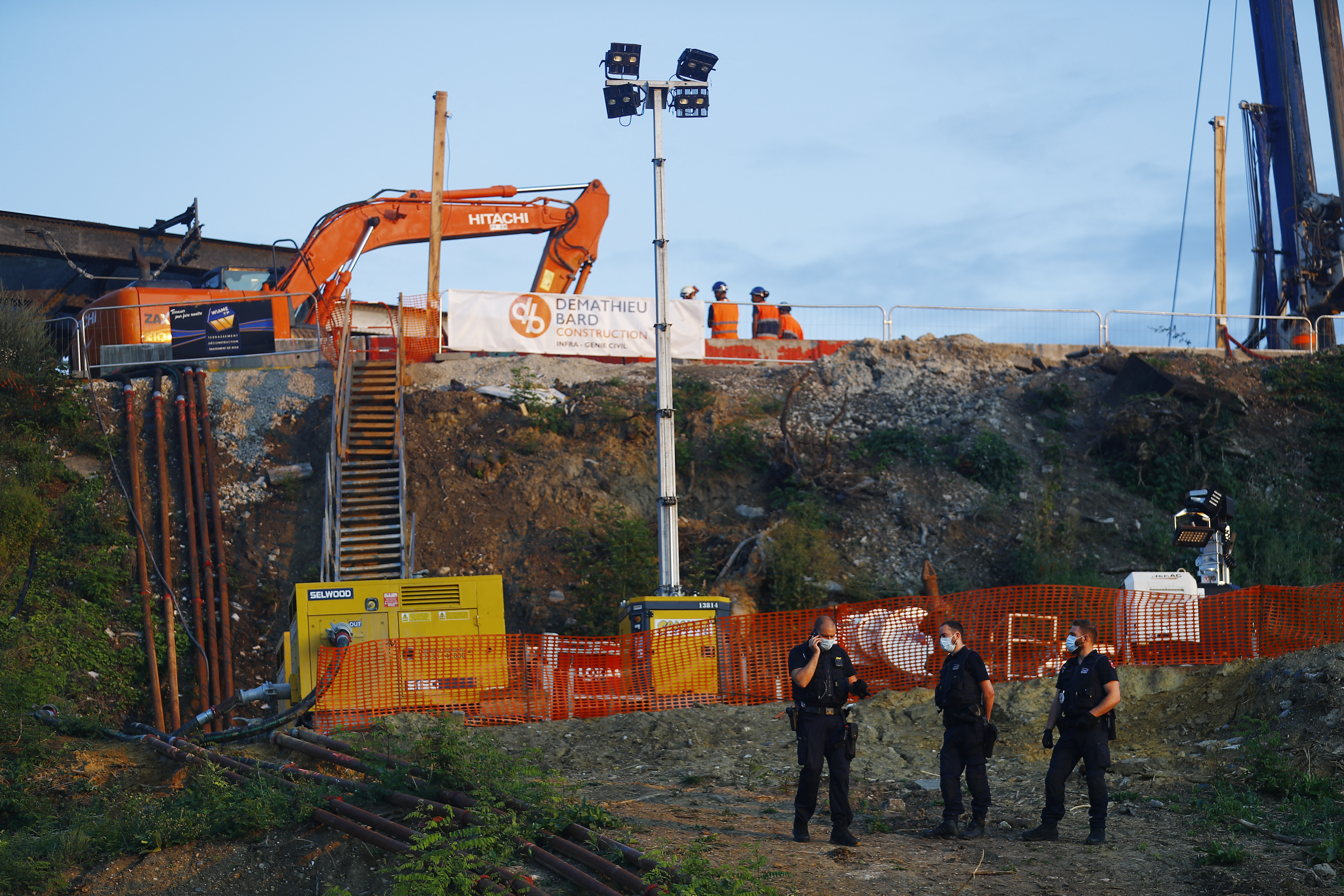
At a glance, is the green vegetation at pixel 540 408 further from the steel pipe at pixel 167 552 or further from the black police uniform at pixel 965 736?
the black police uniform at pixel 965 736

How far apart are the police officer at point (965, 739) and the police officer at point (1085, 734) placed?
0.45 m

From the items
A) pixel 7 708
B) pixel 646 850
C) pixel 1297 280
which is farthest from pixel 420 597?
pixel 1297 280

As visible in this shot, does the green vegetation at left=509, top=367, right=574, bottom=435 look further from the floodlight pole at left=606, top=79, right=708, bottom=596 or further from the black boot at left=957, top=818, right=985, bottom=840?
the black boot at left=957, top=818, right=985, bottom=840

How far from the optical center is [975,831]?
940 cm

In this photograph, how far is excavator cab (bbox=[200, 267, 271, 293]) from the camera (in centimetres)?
2642

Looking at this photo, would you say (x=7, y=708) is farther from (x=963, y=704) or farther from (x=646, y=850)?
(x=963, y=704)

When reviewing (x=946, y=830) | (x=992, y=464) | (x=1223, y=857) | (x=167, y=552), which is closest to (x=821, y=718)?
(x=946, y=830)

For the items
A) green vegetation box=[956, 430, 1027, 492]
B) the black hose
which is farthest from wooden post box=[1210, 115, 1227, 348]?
the black hose

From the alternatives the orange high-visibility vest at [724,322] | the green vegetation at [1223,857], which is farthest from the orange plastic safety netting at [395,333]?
the green vegetation at [1223,857]

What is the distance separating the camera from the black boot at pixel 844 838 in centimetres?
895

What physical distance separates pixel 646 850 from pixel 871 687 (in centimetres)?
725

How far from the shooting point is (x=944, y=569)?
21859mm

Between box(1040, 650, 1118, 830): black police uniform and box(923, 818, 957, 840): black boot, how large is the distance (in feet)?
2.17

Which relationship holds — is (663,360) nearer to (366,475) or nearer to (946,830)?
(366,475)
